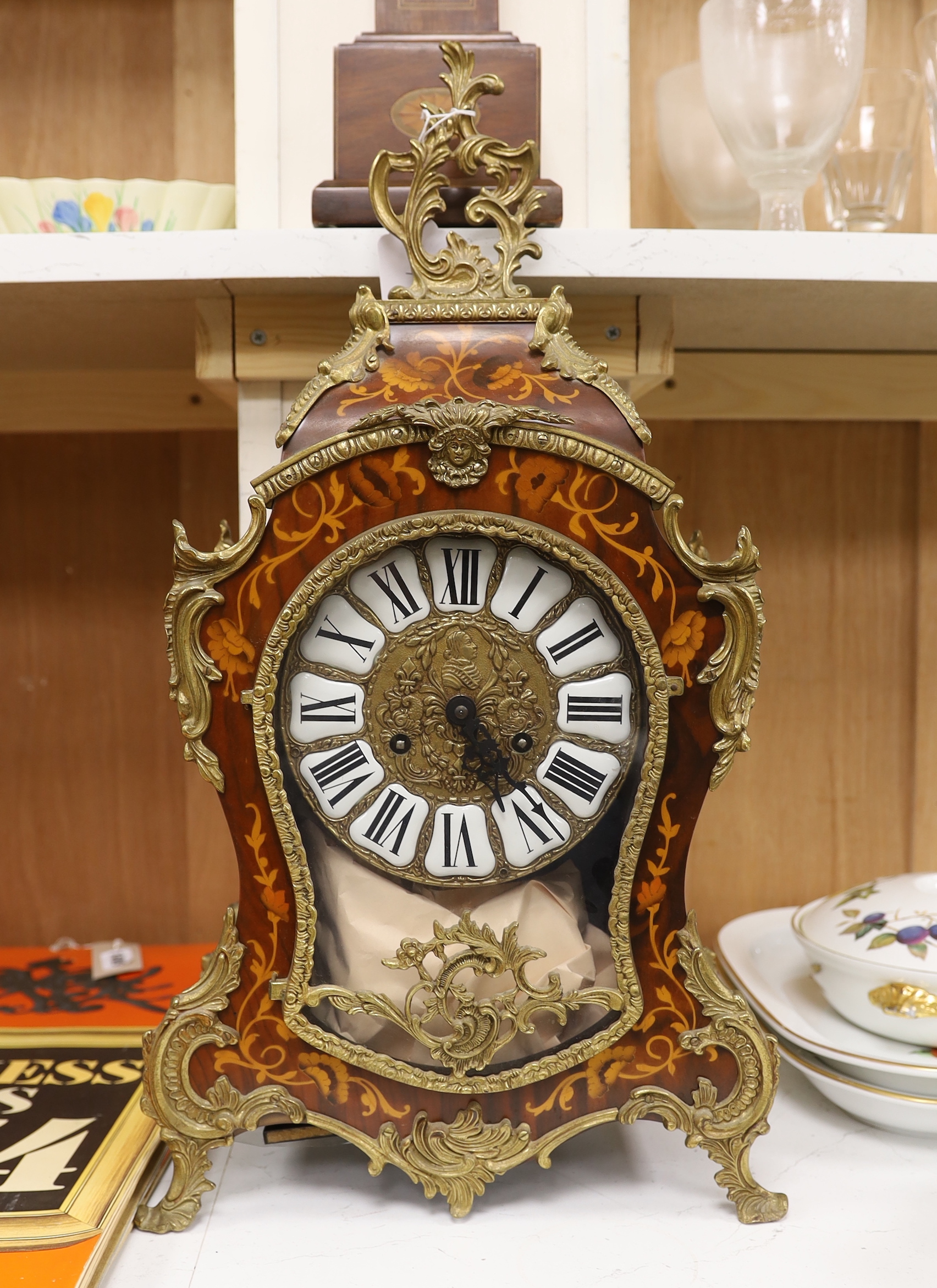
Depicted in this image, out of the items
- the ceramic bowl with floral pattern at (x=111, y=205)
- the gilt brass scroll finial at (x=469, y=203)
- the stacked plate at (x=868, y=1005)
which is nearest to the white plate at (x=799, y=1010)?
the stacked plate at (x=868, y=1005)

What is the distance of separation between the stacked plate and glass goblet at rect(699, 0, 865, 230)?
0.65m

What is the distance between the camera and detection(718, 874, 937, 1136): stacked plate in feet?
2.69

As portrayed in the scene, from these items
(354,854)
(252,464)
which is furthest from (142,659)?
(354,854)

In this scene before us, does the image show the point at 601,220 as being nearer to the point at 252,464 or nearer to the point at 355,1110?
the point at 252,464

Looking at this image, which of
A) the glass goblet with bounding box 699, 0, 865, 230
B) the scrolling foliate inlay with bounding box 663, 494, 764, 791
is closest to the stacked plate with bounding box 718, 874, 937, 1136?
the scrolling foliate inlay with bounding box 663, 494, 764, 791

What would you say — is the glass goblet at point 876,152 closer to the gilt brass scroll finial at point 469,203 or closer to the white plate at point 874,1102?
the gilt brass scroll finial at point 469,203

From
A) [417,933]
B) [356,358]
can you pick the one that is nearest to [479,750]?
[417,933]

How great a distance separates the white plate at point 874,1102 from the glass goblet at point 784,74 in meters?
0.76

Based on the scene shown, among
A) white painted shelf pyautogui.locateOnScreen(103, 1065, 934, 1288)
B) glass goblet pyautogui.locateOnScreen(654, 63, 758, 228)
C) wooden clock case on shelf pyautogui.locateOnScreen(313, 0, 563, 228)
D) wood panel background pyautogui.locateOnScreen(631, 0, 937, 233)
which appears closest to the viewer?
white painted shelf pyautogui.locateOnScreen(103, 1065, 934, 1288)

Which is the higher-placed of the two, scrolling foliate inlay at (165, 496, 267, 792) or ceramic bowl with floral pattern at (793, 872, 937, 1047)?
scrolling foliate inlay at (165, 496, 267, 792)

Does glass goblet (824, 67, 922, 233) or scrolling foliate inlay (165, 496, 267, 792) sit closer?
scrolling foliate inlay (165, 496, 267, 792)

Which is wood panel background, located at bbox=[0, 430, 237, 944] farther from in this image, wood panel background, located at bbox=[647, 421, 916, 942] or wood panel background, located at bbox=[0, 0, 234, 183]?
wood panel background, located at bbox=[647, 421, 916, 942]

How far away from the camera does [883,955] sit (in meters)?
0.85

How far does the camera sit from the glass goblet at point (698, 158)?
972 mm
